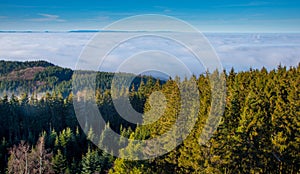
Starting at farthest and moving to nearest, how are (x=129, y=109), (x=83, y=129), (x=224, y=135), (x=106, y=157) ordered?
(x=129, y=109), (x=83, y=129), (x=106, y=157), (x=224, y=135)

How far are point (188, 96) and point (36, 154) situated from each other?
18.7 meters

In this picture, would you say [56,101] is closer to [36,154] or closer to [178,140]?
[36,154]

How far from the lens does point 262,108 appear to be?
3309cm

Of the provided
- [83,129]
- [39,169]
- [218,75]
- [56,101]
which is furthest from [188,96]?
[56,101]

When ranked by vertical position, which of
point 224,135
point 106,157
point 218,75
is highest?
point 218,75

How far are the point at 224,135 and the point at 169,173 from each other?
7.92m

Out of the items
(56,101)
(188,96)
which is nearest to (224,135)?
(188,96)

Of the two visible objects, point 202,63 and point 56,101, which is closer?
point 202,63

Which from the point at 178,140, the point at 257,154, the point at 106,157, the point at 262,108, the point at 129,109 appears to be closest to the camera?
the point at 257,154

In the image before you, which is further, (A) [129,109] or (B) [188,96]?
(A) [129,109]

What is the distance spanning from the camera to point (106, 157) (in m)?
50.8

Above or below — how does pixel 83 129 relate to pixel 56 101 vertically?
below

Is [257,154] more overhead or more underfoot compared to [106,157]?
more overhead

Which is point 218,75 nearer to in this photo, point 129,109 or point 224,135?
point 224,135
